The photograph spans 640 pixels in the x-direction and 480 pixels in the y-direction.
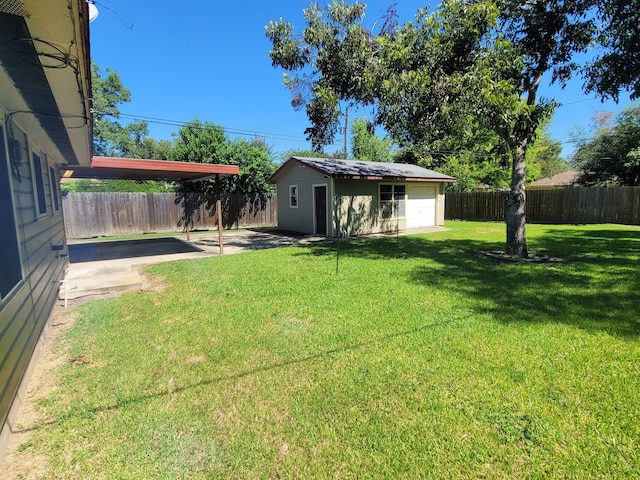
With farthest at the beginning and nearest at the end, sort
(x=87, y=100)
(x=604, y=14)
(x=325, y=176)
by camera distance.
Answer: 1. (x=325, y=176)
2. (x=604, y=14)
3. (x=87, y=100)

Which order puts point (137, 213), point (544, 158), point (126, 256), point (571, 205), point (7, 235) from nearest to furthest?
point (7, 235)
point (126, 256)
point (137, 213)
point (571, 205)
point (544, 158)

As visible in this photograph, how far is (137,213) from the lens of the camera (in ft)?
48.4

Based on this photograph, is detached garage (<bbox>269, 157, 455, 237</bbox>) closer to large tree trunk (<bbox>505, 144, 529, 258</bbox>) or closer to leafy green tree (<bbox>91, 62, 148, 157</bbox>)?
large tree trunk (<bbox>505, 144, 529, 258</bbox>)

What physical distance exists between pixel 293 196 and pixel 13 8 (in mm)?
12828

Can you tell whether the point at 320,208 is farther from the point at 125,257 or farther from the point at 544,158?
the point at 544,158

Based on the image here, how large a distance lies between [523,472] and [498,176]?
2619 centimetres

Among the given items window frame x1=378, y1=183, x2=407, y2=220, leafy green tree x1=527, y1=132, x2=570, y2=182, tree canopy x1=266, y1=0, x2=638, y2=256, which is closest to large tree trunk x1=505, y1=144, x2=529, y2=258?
tree canopy x1=266, y1=0, x2=638, y2=256

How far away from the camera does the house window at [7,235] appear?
9.28ft

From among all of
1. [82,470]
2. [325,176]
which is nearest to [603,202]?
[325,176]

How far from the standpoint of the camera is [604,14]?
649 centimetres

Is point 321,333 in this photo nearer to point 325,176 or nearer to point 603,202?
point 325,176

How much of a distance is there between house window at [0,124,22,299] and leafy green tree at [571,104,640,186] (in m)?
23.1

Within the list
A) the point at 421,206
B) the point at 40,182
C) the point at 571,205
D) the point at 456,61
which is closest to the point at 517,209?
the point at 456,61

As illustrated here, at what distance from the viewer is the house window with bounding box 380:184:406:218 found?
13.8 meters
